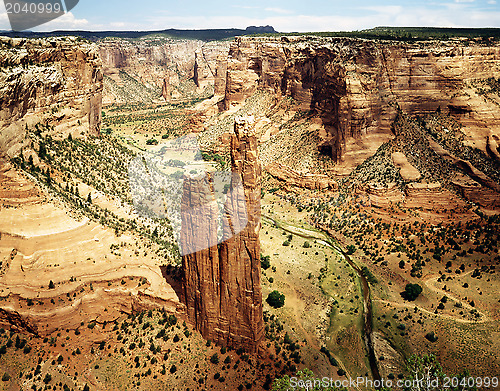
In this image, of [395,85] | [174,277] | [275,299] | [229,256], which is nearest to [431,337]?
[275,299]

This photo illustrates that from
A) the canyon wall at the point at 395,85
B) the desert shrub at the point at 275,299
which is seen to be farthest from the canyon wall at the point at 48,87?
the canyon wall at the point at 395,85

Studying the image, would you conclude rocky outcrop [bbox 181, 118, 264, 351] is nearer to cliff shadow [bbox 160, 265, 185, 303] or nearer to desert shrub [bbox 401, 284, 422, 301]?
cliff shadow [bbox 160, 265, 185, 303]

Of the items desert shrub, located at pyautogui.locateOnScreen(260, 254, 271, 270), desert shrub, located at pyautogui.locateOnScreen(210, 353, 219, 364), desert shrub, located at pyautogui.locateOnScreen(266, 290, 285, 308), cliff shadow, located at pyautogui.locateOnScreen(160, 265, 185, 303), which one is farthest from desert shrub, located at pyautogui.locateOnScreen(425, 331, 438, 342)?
cliff shadow, located at pyautogui.locateOnScreen(160, 265, 185, 303)

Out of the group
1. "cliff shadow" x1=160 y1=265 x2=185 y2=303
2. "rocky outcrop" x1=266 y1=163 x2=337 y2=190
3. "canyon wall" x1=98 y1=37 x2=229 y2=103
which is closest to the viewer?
"cliff shadow" x1=160 y1=265 x2=185 y2=303

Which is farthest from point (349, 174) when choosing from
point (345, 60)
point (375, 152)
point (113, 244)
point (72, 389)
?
point (72, 389)

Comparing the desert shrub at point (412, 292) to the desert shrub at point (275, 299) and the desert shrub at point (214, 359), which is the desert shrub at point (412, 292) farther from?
the desert shrub at point (214, 359)
